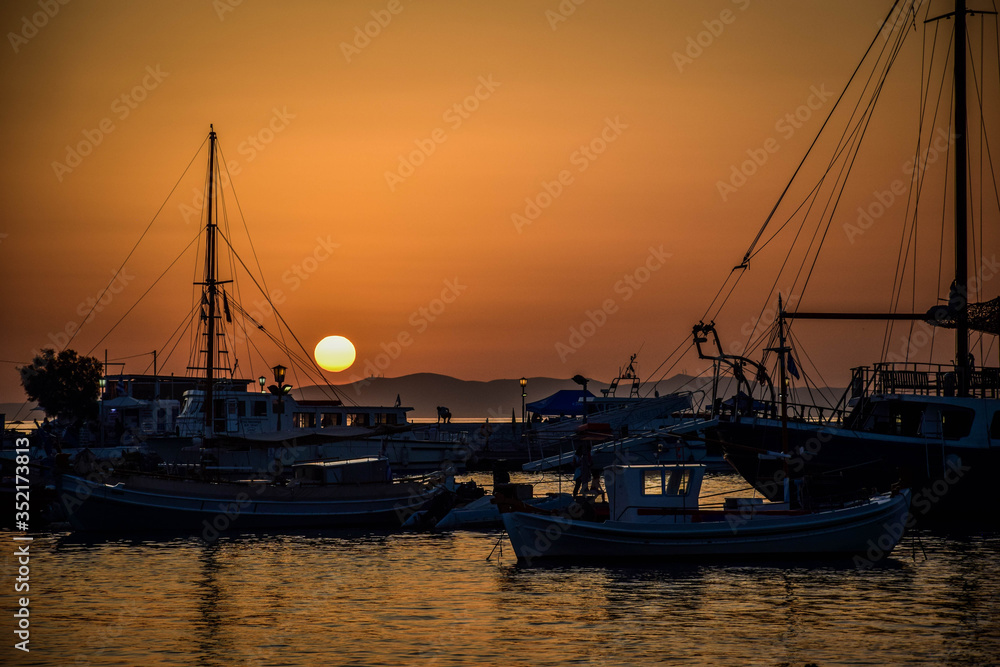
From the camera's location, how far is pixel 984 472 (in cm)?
4509

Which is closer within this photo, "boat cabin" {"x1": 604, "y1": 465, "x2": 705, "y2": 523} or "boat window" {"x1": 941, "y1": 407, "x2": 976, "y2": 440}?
"boat cabin" {"x1": 604, "y1": 465, "x2": 705, "y2": 523}

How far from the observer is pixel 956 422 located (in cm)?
4606

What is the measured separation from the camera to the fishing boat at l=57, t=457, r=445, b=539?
43844mm

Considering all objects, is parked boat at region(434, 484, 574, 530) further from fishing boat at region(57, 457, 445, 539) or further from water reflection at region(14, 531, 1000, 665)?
water reflection at region(14, 531, 1000, 665)

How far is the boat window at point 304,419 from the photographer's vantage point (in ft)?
252

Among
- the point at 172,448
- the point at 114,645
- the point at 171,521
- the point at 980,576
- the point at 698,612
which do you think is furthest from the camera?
the point at 172,448

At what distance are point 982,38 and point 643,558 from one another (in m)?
34.7

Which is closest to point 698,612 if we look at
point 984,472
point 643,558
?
point 643,558

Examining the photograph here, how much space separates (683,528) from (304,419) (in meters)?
49.3

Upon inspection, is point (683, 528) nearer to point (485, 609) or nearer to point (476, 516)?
point (485, 609)

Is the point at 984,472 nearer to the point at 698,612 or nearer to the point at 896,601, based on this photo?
the point at 896,601

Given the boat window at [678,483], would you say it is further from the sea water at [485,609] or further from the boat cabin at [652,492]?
the sea water at [485,609]

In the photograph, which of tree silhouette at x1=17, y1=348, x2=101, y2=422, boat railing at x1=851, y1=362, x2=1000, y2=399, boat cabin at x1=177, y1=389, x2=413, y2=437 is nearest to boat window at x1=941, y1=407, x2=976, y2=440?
boat railing at x1=851, y1=362, x2=1000, y2=399

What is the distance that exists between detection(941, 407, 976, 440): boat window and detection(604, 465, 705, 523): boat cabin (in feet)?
Result: 58.2
